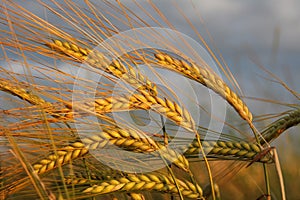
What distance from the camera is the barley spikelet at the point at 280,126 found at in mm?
1890

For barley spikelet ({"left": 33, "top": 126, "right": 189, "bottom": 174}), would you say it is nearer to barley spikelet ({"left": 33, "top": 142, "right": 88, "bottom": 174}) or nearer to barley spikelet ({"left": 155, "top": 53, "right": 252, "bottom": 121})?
barley spikelet ({"left": 33, "top": 142, "right": 88, "bottom": 174})

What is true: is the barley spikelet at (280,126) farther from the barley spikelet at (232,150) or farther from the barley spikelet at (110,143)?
the barley spikelet at (110,143)

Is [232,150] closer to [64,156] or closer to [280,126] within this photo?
[280,126]

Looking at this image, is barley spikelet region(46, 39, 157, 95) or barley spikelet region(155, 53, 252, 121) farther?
barley spikelet region(155, 53, 252, 121)

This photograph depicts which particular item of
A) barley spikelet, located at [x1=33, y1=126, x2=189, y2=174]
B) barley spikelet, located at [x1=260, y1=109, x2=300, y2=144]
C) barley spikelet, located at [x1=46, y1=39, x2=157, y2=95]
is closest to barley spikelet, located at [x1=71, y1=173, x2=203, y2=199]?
barley spikelet, located at [x1=33, y1=126, x2=189, y2=174]

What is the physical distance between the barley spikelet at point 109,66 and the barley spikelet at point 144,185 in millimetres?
270

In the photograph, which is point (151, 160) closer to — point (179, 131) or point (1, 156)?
point (179, 131)

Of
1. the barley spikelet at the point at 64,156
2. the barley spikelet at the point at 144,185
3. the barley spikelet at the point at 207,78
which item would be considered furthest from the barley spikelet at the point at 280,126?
the barley spikelet at the point at 64,156

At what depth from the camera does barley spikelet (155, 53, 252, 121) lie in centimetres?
Result: 173

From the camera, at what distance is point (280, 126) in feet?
6.27

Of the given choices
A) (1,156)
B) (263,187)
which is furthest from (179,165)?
(263,187)

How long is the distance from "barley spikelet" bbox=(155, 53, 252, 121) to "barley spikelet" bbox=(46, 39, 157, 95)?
15cm

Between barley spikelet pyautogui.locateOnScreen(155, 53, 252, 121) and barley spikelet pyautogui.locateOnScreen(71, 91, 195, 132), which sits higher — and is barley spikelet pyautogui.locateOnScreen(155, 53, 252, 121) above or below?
above

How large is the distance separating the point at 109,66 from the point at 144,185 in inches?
15.8
